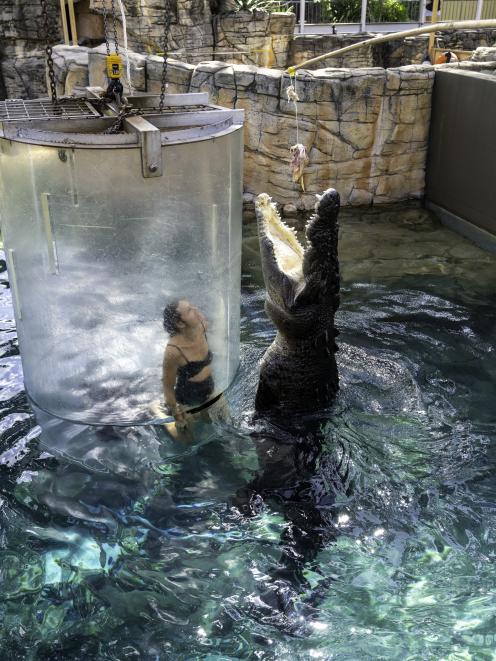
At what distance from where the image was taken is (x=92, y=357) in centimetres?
296

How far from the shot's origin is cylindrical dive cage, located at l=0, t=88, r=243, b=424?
2602 millimetres

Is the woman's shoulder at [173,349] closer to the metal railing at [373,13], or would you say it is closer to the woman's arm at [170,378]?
the woman's arm at [170,378]

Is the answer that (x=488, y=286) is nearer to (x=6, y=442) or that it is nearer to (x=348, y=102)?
(x=348, y=102)

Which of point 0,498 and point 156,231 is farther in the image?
point 0,498

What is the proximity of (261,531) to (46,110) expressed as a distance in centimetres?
240

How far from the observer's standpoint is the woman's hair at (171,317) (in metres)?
2.95

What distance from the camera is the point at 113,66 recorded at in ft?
10.1

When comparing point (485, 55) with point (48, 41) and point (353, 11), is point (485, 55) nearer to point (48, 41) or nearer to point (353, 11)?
point (48, 41)

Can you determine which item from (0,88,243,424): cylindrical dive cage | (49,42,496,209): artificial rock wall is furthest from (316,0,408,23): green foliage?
(0,88,243,424): cylindrical dive cage

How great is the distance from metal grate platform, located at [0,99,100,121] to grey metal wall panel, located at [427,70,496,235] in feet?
19.0

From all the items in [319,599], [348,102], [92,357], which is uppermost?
[348,102]

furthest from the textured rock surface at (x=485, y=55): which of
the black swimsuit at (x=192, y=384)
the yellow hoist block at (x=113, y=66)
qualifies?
the black swimsuit at (x=192, y=384)

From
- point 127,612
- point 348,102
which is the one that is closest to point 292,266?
point 127,612

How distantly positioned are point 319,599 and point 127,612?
0.89 m
